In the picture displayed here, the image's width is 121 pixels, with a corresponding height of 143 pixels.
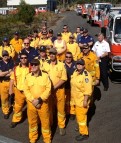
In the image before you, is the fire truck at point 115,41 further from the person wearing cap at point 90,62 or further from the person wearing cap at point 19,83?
the person wearing cap at point 19,83

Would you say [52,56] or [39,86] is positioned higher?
[52,56]

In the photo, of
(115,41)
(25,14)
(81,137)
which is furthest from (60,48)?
(25,14)

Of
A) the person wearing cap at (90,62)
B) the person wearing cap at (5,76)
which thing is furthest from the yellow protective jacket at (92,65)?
the person wearing cap at (5,76)

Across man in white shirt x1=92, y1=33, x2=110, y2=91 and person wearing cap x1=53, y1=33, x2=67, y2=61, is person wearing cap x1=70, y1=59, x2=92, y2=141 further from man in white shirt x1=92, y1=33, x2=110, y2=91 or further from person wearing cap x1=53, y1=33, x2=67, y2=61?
man in white shirt x1=92, y1=33, x2=110, y2=91

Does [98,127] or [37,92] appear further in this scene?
[98,127]

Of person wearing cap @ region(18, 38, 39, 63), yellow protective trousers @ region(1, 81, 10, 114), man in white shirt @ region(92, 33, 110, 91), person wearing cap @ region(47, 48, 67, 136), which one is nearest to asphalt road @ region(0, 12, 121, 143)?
yellow protective trousers @ region(1, 81, 10, 114)

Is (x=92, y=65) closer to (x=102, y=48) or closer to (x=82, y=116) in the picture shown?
(x=102, y=48)

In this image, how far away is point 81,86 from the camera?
24.2 ft

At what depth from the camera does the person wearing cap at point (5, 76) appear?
28.6 ft

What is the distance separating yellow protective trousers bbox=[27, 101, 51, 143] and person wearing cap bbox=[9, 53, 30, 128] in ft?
3.87

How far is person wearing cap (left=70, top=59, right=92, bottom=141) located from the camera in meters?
7.30

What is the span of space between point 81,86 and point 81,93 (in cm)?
17

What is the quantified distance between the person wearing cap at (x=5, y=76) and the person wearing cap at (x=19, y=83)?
18.0 inches

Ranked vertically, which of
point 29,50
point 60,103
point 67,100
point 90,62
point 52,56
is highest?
point 52,56
